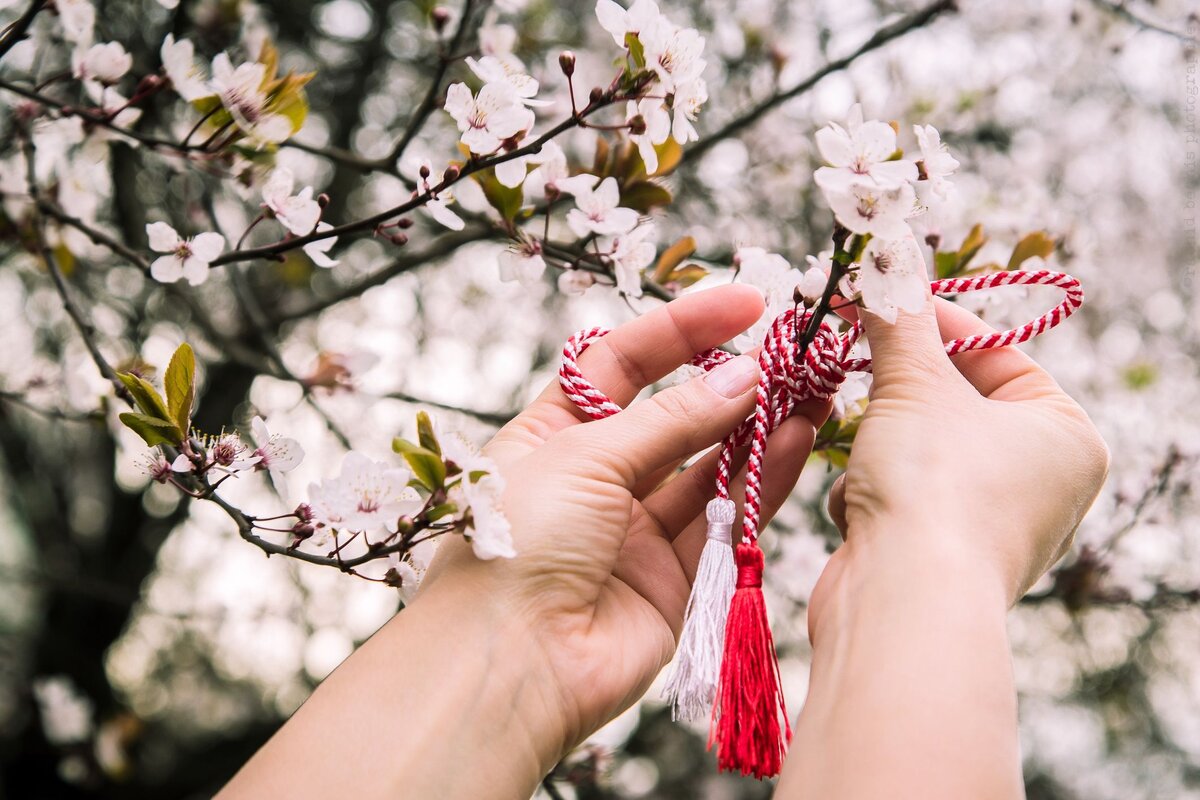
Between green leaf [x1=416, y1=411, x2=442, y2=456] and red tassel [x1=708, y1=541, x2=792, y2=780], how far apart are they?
46cm

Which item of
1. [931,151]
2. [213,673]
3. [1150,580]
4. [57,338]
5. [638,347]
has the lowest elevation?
[213,673]

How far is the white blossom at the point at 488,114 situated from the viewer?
1125 millimetres

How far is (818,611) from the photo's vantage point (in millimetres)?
1110

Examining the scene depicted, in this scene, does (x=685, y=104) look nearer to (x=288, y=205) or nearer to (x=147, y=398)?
(x=288, y=205)

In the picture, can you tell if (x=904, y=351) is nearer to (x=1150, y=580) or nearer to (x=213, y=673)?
(x=1150, y=580)

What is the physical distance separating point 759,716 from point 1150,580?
228 cm

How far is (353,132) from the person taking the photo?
3.67 m

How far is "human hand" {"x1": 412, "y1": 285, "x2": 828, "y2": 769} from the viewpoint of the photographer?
109 cm

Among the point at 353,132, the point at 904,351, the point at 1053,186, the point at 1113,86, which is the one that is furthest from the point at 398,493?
the point at 1113,86

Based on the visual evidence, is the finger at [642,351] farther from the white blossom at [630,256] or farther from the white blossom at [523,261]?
the white blossom at [523,261]

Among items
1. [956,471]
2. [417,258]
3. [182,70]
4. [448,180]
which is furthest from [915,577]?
[417,258]

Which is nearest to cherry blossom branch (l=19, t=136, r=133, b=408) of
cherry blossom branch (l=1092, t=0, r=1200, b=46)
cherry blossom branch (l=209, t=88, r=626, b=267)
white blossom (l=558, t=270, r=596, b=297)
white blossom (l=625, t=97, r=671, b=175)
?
cherry blossom branch (l=209, t=88, r=626, b=267)

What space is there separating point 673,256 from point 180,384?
35.0 inches

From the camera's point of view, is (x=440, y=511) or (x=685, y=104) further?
(x=685, y=104)
